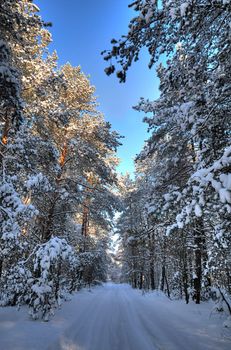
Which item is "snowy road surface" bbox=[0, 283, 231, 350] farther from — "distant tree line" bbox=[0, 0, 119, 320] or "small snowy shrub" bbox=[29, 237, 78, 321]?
"distant tree line" bbox=[0, 0, 119, 320]

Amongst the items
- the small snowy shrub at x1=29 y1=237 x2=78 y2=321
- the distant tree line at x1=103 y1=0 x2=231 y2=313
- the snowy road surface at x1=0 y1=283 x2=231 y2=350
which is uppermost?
the distant tree line at x1=103 y1=0 x2=231 y2=313

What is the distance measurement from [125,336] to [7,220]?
14.9 ft

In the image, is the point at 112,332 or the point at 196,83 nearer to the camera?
the point at 196,83

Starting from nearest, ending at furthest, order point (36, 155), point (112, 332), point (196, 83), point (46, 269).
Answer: point (196, 83) → point (112, 332) → point (46, 269) → point (36, 155)

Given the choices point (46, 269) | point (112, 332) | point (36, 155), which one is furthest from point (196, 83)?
point (112, 332)

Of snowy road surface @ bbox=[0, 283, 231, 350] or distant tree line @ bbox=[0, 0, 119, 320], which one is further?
distant tree line @ bbox=[0, 0, 119, 320]

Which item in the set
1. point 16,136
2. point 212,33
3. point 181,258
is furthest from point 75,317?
point 212,33

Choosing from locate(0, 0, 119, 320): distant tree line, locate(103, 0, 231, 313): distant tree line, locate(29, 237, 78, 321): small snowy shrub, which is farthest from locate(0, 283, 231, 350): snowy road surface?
locate(103, 0, 231, 313): distant tree line

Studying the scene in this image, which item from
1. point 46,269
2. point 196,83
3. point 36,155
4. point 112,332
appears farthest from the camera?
point 36,155

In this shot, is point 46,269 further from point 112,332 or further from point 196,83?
point 196,83

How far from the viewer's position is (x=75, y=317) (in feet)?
28.7

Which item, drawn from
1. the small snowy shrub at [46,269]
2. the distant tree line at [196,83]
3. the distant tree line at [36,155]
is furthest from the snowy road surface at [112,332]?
the distant tree line at [196,83]

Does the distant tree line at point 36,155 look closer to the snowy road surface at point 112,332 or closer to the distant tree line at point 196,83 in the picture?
the snowy road surface at point 112,332

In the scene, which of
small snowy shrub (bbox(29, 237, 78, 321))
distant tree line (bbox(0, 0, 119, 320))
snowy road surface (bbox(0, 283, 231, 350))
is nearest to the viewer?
snowy road surface (bbox(0, 283, 231, 350))
